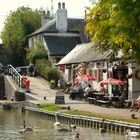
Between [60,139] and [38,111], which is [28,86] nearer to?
[38,111]

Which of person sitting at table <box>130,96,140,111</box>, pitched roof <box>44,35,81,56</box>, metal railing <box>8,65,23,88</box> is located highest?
pitched roof <box>44,35,81,56</box>

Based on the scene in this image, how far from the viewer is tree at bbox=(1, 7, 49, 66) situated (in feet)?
297

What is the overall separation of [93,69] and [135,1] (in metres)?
25.4

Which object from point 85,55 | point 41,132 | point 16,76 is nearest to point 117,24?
point 41,132

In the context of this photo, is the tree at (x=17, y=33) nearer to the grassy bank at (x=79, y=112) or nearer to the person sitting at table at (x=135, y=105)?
the grassy bank at (x=79, y=112)

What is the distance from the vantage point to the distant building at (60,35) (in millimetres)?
77375

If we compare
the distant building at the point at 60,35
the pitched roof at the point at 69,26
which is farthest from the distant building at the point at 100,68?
the pitched roof at the point at 69,26

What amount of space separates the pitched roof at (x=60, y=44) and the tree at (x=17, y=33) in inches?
459

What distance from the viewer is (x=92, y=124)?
3512cm

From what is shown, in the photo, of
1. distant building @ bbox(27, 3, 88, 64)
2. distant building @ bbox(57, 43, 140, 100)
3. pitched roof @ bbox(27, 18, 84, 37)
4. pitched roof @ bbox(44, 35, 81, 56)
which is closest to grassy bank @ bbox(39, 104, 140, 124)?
distant building @ bbox(57, 43, 140, 100)

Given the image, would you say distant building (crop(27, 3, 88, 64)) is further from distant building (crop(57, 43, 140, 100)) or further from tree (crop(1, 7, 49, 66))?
distant building (crop(57, 43, 140, 100))

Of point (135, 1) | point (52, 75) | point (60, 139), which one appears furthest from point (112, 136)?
point (52, 75)

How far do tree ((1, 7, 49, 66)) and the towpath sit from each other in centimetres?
2054

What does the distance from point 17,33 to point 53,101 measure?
A: 42.7 meters
